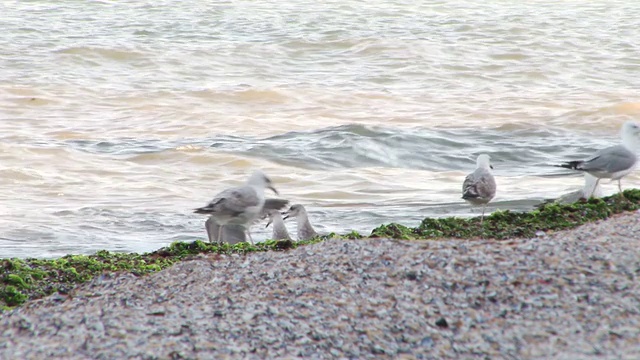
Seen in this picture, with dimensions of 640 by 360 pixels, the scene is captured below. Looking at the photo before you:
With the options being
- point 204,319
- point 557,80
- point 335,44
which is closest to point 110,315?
point 204,319

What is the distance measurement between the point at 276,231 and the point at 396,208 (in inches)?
92.8

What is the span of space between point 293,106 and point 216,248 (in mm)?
9966

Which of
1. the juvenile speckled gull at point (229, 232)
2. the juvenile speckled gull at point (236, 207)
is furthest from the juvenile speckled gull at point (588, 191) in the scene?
the juvenile speckled gull at point (236, 207)

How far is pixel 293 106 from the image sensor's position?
1727 cm

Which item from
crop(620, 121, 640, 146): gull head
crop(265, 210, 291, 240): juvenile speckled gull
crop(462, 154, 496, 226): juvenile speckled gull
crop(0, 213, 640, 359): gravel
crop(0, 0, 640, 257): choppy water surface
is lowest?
crop(0, 0, 640, 257): choppy water surface

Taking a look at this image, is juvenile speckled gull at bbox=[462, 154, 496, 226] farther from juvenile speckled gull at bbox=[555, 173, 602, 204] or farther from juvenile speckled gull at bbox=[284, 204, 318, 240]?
juvenile speckled gull at bbox=[284, 204, 318, 240]

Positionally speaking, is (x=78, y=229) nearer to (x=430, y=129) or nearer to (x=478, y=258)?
(x=478, y=258)

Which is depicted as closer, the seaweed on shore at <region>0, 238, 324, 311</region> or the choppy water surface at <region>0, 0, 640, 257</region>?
the seaweed on shore at <region>0, 238, 324, 311</region>

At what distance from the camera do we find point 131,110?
54.7 feet

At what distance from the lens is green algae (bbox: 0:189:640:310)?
6414 mm

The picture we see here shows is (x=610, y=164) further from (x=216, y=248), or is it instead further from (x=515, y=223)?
(x=216, y=248)

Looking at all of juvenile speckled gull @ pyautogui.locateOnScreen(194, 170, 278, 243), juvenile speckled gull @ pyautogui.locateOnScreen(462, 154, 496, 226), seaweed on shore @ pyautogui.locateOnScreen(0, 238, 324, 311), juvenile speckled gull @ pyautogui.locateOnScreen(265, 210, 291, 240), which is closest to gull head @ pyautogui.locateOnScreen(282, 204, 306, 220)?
juvenile speckled gull @ pyautogui.locateOnScreen(265, 210, 291, 240)

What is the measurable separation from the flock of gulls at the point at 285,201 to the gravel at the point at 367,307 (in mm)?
1935

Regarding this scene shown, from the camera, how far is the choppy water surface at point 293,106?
1117 centimetres
